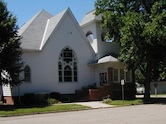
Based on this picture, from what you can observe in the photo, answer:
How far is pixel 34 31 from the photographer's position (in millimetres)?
36094

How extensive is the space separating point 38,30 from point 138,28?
12474mm

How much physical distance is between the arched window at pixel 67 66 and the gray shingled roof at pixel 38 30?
8.78 feet

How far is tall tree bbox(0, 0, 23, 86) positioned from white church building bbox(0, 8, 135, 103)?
4468mm

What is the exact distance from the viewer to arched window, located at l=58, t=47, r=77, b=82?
1406 inches

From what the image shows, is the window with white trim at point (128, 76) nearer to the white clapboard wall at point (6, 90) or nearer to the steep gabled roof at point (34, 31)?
the steep gabled roof at point (34, 31)

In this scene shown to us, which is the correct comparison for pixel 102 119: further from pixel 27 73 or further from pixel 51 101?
pixel 27 73

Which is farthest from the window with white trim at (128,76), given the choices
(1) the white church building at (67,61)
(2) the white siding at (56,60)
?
(2) the white siding at (56,60)

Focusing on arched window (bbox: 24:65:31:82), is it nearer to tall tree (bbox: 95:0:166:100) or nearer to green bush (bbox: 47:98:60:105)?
green bush (bbox: 47:98:60:105)

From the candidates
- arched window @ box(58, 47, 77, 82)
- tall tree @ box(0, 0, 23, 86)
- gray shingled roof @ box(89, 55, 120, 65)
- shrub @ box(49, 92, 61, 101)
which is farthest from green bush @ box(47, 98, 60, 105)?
gray shingled roof @ box(89, 55, 120, 65)

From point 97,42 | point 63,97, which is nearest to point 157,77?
point 97,42

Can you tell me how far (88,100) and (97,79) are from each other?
3663mm

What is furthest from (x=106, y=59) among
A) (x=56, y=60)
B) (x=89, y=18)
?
(x=89, y=18)

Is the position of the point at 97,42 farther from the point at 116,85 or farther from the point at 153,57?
the point at 153,57

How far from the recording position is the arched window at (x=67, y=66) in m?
35.7
